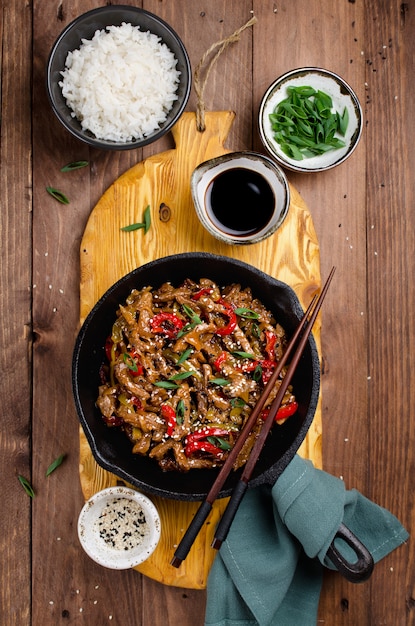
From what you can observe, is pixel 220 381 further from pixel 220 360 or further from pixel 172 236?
pixel 172 236

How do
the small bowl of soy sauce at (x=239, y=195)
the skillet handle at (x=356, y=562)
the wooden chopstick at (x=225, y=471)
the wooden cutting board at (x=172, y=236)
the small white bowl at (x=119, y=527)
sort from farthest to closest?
1. the wooden cutting board at (x=172, y=236)
2. the small bowl of soy sauce at (x=239, y=195)
3. the small white bowl at (x=119, y=527)
4. the skillet handle at (x=356, y=562)
5. the wooden chopstick at (x=225, y=471)

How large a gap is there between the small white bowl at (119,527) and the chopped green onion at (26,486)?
1.15ft

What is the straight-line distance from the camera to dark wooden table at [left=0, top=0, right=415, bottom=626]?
85.9 inches

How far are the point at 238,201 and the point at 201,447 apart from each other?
809mm

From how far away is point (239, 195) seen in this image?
6.72 ft

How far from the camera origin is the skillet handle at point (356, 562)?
178 centimetres

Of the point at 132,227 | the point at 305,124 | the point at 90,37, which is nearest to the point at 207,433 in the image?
the point at 132,227

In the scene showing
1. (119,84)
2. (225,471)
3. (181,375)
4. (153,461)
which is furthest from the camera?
(119,84)

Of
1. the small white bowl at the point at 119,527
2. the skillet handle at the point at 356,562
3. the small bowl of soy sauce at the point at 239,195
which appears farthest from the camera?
the small bowl of soy sauce at the point at 239,195

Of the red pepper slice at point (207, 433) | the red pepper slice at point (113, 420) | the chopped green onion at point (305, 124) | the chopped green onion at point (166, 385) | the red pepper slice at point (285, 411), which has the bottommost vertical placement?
the red pepper slice at point (207, 433)

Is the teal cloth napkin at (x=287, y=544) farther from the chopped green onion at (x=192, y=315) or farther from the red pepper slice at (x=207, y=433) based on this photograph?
the chopped green onion at (x=192, y=315)

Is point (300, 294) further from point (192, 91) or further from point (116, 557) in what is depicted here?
point (116, 557)

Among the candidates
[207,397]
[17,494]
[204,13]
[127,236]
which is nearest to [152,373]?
[207,397]

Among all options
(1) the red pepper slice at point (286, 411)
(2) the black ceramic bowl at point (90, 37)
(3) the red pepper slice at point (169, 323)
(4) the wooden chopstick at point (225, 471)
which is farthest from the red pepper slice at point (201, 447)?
(2) the black ceramic bowl at point (90, 37)
